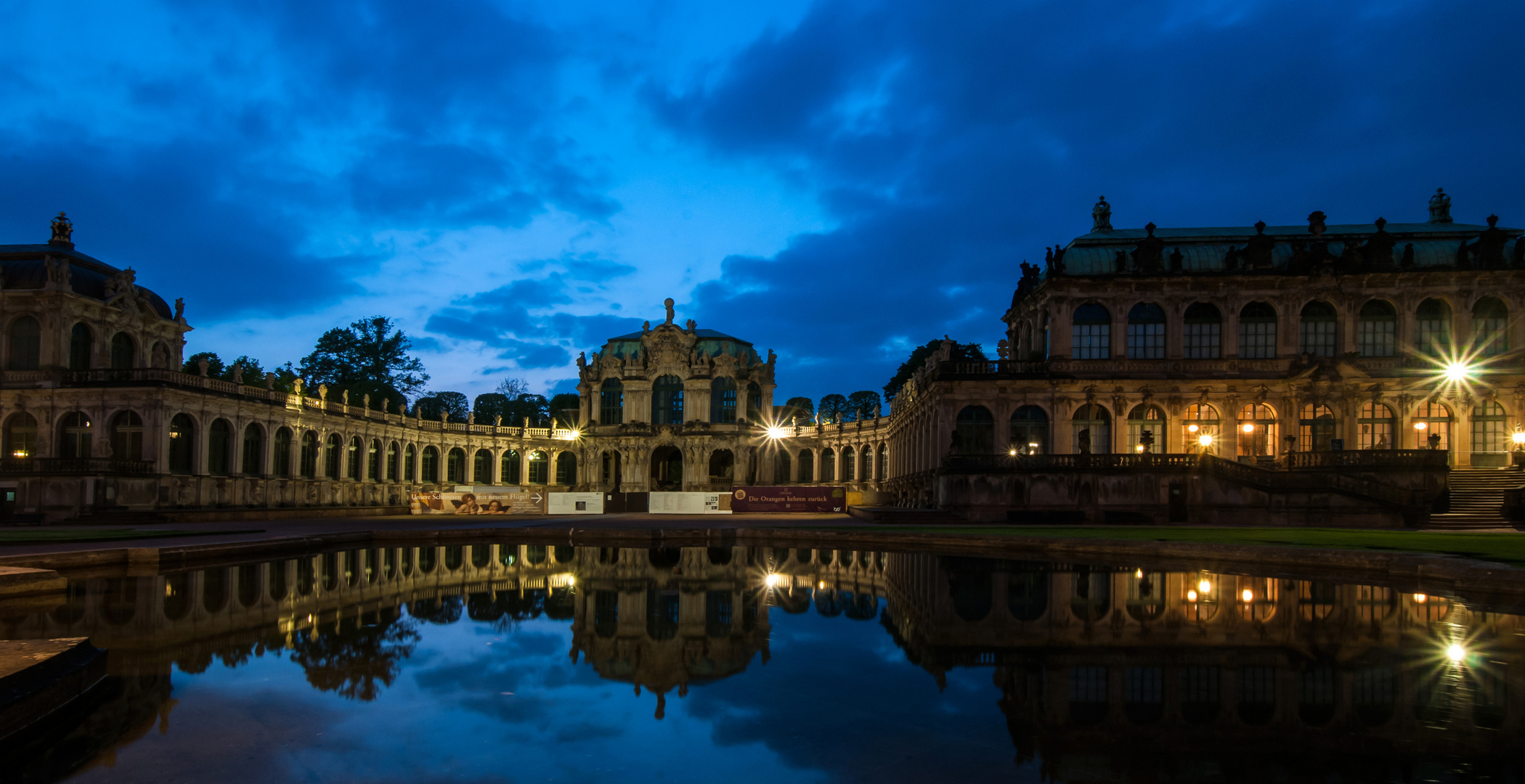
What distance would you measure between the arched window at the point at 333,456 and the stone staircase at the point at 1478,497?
6530 cm

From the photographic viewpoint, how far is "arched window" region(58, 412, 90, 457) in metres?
48.4

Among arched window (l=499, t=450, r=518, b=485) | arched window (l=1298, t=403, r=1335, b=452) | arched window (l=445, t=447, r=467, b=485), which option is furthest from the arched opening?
arched window (l=1298, t=403, r=1335, b=452)

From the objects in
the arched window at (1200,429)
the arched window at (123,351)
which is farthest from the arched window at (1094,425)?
the arched window at (123,351)

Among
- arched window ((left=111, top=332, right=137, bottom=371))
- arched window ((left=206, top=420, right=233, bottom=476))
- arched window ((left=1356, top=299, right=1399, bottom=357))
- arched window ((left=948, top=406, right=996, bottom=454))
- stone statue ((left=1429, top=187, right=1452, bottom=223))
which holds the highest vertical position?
stone statue ((left=1429, top=187, right=1452, bottom=223))

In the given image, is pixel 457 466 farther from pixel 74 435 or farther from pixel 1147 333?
pixel 1147 333

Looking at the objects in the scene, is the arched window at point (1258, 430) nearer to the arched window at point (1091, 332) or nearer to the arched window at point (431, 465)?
the arched window at point (1091, 332)

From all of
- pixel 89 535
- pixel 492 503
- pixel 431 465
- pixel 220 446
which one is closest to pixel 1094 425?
pixel 492 503

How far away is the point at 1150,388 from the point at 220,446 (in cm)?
5454

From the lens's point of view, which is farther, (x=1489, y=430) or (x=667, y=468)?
(x=667, y=468)

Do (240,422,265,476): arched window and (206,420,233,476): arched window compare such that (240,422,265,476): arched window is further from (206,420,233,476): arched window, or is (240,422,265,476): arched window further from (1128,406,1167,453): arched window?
(1128,406,1167,453): arched window

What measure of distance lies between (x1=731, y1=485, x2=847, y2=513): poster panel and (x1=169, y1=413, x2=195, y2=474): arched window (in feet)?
105

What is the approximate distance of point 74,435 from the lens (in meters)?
48.7

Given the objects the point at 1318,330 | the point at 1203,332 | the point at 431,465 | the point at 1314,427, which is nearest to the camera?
the point at 1314,427

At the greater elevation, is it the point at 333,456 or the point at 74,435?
the point at 74,435
